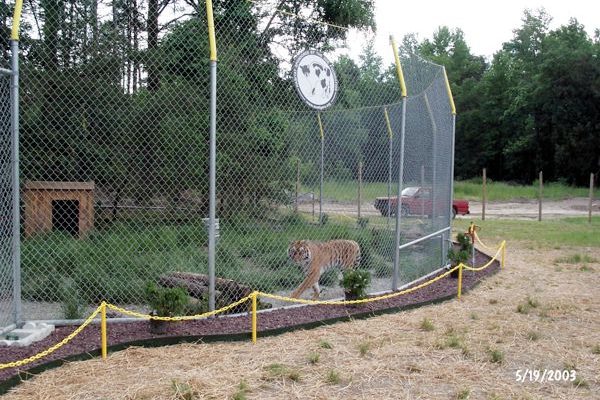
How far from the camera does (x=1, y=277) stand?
16.9 ft

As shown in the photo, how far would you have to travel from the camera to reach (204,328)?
5.31 metres

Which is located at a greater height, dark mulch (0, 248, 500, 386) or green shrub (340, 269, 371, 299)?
green shrub (340, 269, 371, 299)

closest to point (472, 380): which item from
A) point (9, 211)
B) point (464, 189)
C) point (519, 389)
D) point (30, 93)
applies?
point (519, 389)

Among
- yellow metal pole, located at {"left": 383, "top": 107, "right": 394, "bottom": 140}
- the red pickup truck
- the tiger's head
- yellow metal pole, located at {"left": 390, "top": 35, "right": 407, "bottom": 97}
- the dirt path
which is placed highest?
yellow metal pole, located at {"left": 390, "top": 35, "right": 407, "bottom": 97}

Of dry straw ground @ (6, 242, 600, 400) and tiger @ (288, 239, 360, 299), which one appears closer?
dry straw ground @ (6, 242, 600, 400)

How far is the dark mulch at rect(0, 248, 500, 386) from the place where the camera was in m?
Answer: 4.59

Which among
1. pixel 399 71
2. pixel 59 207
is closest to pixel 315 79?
pixel 399 71

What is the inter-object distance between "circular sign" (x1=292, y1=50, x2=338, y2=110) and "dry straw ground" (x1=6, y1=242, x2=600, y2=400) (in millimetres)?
2618

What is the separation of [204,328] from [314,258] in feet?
5.99

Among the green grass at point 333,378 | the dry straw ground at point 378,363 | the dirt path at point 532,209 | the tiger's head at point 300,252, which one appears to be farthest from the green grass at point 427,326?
the dirt path at point 532,209

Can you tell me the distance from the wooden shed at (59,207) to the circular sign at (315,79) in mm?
4163

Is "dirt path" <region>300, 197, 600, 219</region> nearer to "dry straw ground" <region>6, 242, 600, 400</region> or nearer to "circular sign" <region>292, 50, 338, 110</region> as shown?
"circular sign" <region>292, 50, 338, 110</region>
